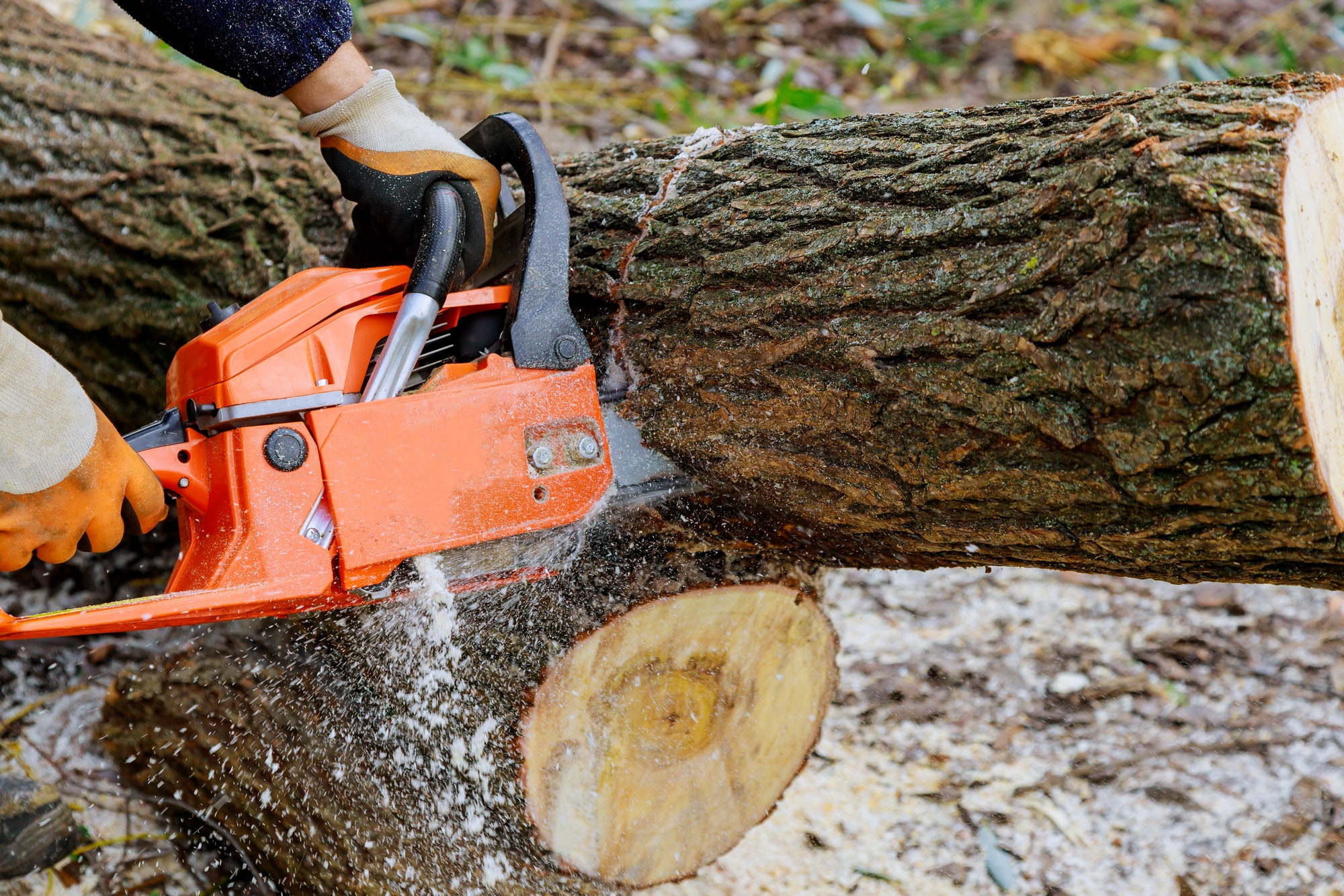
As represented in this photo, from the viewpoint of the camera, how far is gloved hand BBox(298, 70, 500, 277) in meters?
1.73

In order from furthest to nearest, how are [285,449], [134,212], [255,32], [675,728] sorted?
[134,212], [675,728], [255,32], [285,449]

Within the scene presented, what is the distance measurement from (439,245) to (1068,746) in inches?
82.4

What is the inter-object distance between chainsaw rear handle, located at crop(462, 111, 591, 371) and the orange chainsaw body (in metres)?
0.03

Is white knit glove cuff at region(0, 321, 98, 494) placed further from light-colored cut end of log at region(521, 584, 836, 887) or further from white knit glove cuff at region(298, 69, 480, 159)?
light-colored cut end of log at region(521, 584, 836, 887)

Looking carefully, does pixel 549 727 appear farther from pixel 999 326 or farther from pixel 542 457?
pixel 999 326

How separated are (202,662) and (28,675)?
0.80 meters

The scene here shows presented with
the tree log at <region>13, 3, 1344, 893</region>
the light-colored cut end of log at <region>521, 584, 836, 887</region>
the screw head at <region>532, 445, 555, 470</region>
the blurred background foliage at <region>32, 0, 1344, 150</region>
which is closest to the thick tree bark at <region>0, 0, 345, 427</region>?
the tree log at <region>13, 3, 1344, 893</region>

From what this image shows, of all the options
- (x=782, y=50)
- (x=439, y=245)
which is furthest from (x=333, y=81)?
(x=782, y=50)

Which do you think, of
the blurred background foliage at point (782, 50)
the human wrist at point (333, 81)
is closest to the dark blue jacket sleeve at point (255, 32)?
the human wrist at point (333, 81)

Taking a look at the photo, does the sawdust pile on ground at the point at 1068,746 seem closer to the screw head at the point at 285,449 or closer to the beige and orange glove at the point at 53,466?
the screw head at the point at 285,449

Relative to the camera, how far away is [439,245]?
1.60m

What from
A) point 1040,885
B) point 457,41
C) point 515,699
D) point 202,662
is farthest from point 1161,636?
point 457,41

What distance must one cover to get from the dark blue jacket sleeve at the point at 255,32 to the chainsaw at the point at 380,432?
0.35 metres

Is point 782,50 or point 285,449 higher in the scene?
point 285,449
